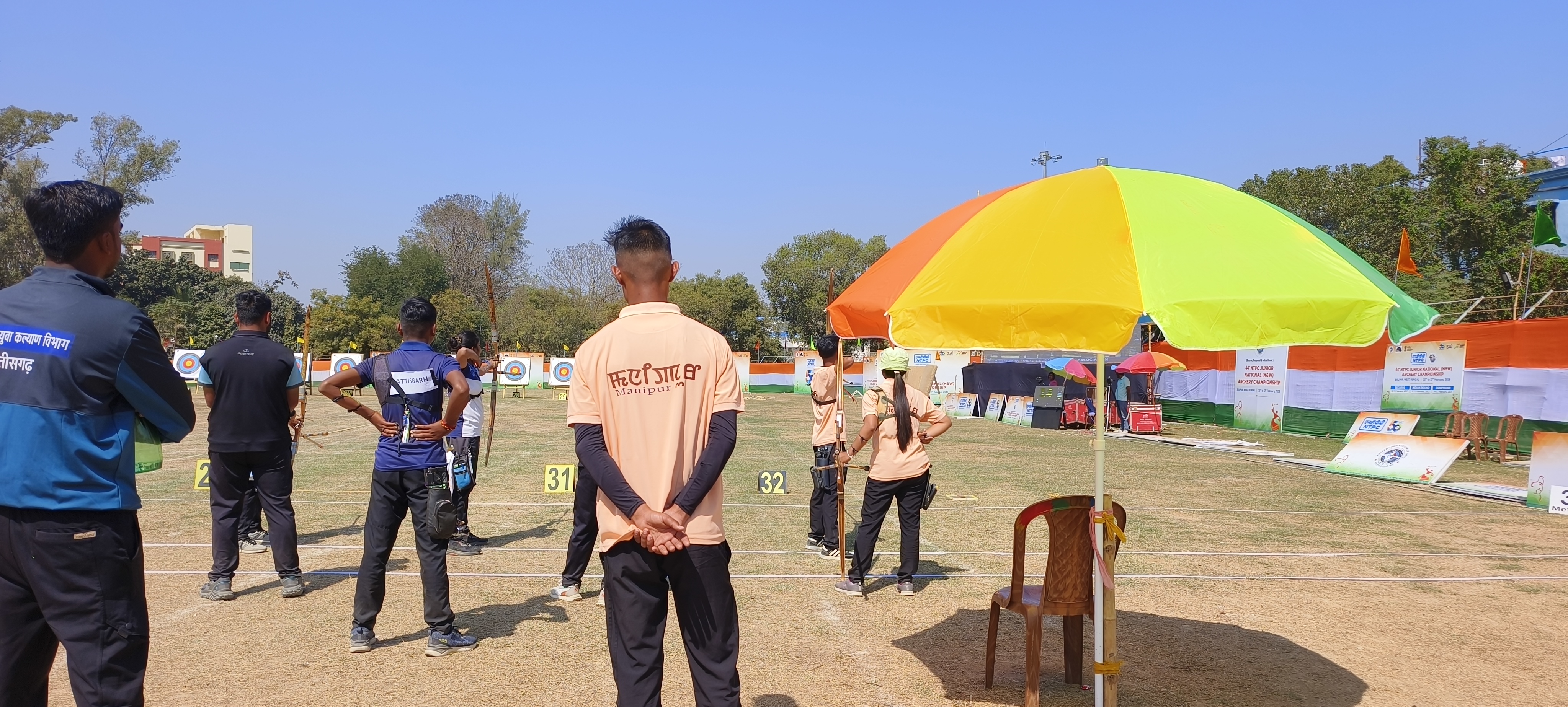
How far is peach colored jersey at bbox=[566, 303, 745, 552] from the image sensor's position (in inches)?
128

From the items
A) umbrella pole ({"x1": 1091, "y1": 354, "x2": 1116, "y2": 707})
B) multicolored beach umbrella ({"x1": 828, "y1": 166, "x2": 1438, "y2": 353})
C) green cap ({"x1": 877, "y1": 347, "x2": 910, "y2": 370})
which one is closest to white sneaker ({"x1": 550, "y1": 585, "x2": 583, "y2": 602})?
green cap ({"x1": 877, "y1": 347, "x2": 910, "y2": 370})

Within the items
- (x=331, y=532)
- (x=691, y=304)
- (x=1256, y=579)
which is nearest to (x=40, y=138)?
A: (x=691, y=304)

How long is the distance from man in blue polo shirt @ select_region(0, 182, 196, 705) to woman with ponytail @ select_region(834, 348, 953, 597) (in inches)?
186

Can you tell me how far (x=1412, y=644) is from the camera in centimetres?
610

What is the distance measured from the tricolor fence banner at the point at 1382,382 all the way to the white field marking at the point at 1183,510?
150 inches

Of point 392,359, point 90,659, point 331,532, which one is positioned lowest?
point 331,532

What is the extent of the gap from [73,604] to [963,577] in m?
6.23

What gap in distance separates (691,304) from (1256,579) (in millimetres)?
52669

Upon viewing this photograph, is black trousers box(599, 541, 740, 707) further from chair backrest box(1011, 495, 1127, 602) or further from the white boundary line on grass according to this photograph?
the white boundary line on grass

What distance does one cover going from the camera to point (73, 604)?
3.01 m

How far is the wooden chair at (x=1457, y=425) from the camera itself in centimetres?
1844

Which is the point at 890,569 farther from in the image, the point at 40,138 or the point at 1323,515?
the point at 40,138

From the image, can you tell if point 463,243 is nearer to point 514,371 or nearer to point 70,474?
point 514,371

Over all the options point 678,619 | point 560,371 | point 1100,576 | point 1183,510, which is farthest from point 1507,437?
point 560,371
